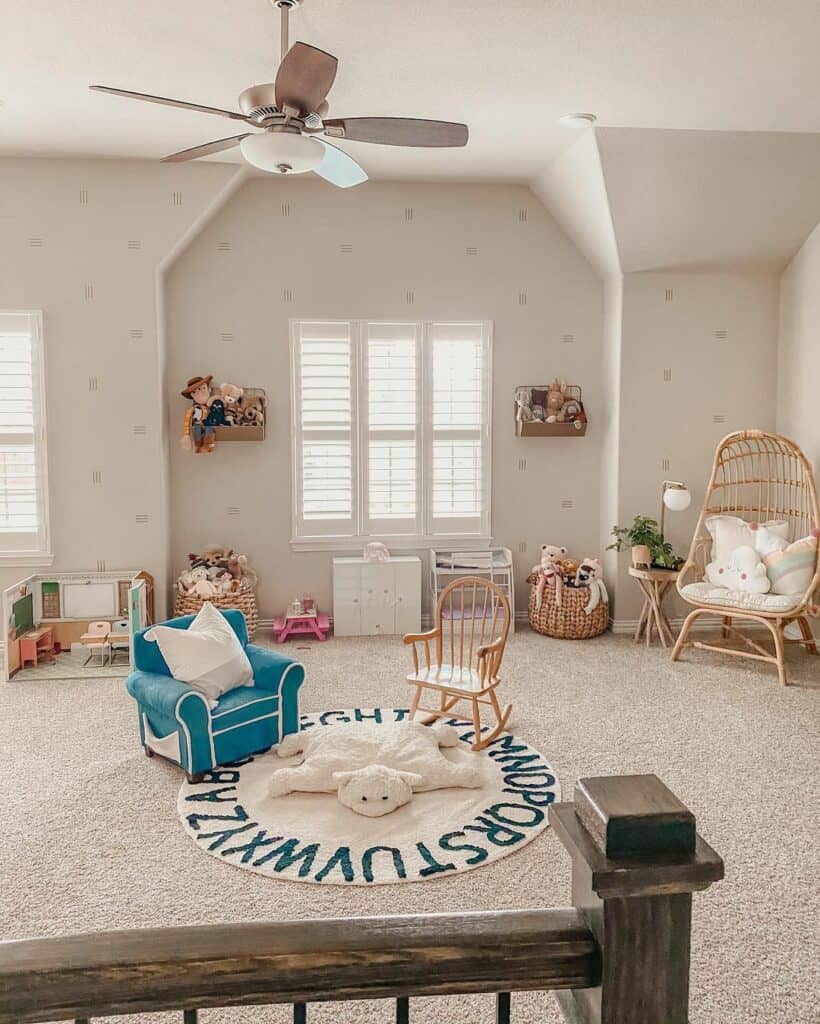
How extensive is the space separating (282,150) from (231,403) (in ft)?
9.74

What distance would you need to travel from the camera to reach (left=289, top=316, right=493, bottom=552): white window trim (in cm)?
601

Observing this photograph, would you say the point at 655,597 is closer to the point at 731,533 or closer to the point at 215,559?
the point at 731,533

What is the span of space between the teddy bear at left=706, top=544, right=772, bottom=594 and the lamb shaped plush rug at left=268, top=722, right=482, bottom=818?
7.49ft

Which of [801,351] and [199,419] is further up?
[801,351]

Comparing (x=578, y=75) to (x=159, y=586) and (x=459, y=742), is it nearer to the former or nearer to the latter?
(x=459, y=742)

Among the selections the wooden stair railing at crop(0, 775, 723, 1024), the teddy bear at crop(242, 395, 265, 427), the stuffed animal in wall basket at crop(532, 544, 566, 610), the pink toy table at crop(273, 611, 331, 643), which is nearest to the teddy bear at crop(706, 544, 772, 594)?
the stuffed animal in wall basket at crop(532, 544, 566, 610)

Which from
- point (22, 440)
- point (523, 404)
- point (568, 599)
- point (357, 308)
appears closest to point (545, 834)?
point (568, 599)

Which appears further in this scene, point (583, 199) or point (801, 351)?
point (801, 351)

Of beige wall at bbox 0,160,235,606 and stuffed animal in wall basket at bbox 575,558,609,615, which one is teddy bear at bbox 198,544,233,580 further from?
stuffed animal in wall basket at bbox 575,558,609,615

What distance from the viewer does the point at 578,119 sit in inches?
178

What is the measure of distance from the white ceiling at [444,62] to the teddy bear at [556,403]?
5.64 ft

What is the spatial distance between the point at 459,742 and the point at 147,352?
332 centimetres

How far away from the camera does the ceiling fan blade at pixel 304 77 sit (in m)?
2.62

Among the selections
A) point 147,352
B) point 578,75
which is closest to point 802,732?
point 578,75
